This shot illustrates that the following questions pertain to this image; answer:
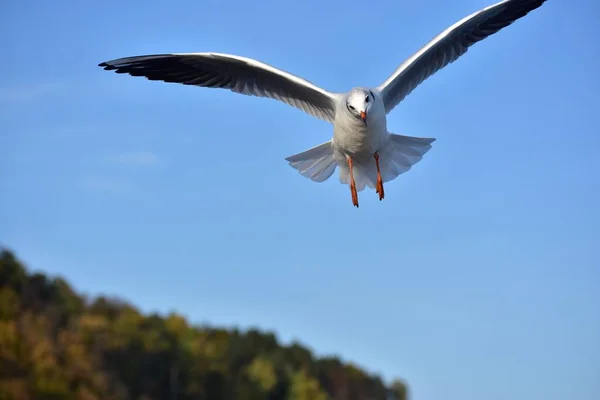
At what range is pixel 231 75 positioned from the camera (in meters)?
9.64

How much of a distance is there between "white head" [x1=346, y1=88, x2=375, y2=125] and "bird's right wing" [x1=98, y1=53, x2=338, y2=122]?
0.79m

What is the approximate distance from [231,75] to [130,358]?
83.9 feet

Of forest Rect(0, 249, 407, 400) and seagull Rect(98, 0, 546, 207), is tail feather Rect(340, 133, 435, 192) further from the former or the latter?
forest Rect(0, 249, 407, 400)

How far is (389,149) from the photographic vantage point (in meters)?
9.55

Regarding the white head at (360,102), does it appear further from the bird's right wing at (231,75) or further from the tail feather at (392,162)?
the tail feather at (392,162)

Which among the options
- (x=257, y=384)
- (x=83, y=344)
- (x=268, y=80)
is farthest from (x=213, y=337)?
(x=268, y=80)

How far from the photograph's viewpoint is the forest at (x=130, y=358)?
1253 inches

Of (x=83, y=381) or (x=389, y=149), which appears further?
(x=83, y=381)

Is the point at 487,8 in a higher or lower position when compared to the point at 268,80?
higher

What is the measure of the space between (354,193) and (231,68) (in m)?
1.56

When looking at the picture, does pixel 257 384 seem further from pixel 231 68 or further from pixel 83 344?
pixel 231 68

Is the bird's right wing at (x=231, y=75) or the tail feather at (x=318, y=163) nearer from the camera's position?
the bird's right wing at (x=231, y=75)

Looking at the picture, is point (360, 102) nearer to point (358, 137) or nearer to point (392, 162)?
point (358, 137)

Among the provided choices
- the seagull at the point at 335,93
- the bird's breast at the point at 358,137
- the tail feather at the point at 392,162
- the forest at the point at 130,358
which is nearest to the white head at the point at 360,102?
the bird's breast at the point at 358,137
